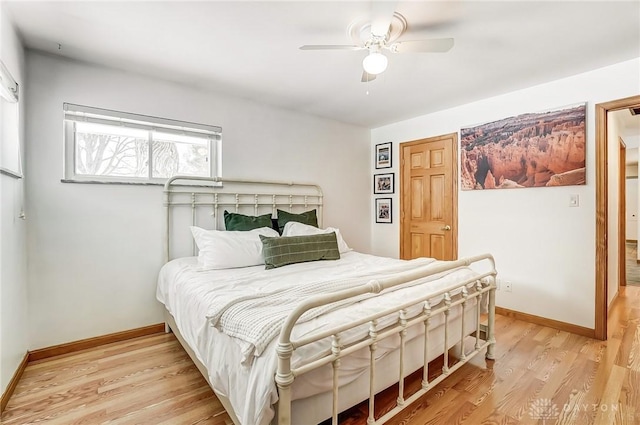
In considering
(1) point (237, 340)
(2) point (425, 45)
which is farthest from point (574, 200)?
(1) point (237, 340)

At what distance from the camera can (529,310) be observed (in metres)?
2.91

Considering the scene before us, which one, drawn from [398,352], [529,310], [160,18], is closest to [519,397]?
[398,352]

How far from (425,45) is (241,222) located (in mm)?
2107

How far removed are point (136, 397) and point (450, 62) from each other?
3196mm

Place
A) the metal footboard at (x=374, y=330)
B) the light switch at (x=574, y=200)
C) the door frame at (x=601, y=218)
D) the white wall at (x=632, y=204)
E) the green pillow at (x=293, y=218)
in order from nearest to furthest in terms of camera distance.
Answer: the metal footboard at (x=374, y=330) → the door frame at (x=601, y=218) → the light switch at (x=574, y=200) → the green pillow at (x=293, y=218) → the white wall at (x=632, y=204)

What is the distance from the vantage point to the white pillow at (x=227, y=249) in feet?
7.70

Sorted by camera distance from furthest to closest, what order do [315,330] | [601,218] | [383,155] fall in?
[383,155], [601,218], [315,330]

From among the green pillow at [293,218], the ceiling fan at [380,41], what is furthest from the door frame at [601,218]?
the green pillow at [293,218]

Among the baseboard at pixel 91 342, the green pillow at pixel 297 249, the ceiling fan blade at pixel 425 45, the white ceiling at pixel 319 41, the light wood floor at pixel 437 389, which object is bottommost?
the light wood floor at pixel 437 389

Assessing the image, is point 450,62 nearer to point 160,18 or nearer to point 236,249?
point 160,18

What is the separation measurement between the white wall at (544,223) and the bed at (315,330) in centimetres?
94

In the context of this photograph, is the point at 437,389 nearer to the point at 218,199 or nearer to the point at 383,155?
the point at 218,199

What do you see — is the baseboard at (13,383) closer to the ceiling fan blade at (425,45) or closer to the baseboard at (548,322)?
the ceiling fan blade at (425,45)

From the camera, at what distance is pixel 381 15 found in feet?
5.19
